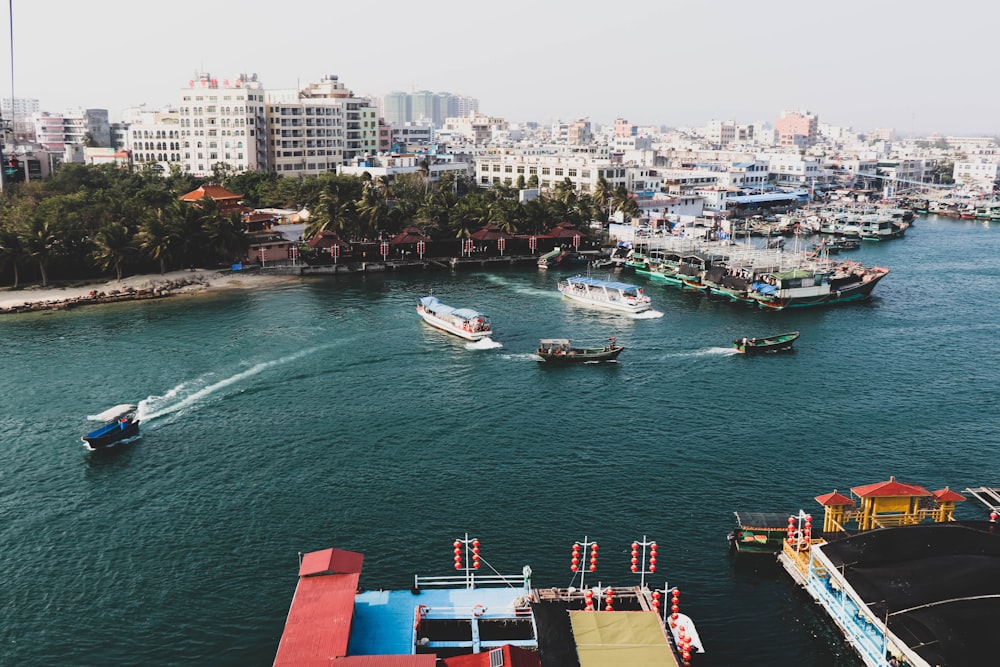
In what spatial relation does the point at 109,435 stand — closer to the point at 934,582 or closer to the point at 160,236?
the point at 934,582

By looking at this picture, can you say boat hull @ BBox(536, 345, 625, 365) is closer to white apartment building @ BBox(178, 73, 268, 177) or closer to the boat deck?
the boat deck

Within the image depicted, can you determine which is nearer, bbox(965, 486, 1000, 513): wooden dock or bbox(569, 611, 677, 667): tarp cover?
bbox(569, 611, 677, 667): tarp cover

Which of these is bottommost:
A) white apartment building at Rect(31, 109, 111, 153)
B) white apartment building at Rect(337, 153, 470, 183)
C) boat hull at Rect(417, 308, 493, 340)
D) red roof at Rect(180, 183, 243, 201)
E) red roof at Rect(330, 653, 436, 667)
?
red roof at Rect(330, 653, 436, 667)

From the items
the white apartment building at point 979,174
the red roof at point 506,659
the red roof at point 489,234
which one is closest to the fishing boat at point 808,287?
the red roof at point 489,234

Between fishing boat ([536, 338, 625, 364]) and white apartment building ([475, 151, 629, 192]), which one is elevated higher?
white apartment building ([475, 151, 629, 192])

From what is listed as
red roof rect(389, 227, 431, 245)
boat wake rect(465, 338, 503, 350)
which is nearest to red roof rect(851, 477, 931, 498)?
boat wake rect(465, 338, 503, 350)

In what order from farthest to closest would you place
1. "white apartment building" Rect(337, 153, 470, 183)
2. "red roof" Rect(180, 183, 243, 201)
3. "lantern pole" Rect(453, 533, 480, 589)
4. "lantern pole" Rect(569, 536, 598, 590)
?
"white apartment building" Rect(337, 153, 470, 183) < "red roof" Rect(180, 183, 243, 201) < "lantern pole" Rect(569, 536, 598, 590) < "lantern pole" Rect(453, 533, 480, 589)

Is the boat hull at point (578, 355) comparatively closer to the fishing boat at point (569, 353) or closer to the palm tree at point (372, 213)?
the fishing boat at point (569, 353)
